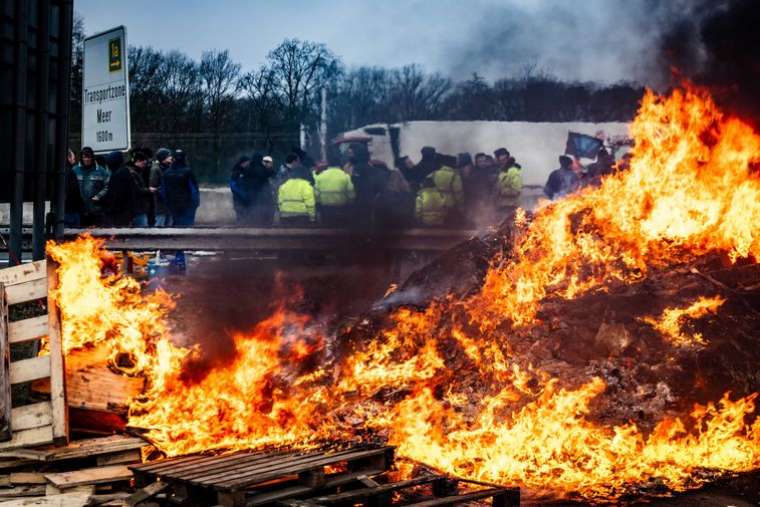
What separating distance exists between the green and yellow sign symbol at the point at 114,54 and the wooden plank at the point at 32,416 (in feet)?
17.3

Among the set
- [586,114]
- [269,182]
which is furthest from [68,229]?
[586,114]

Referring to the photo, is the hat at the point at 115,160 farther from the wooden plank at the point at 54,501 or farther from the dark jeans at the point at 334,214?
the wooden plank at the point at 54,501

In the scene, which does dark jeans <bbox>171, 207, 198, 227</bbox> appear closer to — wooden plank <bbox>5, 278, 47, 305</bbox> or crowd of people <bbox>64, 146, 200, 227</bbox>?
crowd of people <bbox>64, 146, 200, 227</bbox>

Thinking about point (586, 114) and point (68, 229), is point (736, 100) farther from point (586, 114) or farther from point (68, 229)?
point (586, 114)

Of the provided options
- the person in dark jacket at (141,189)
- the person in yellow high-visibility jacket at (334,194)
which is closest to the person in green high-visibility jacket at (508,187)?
the person in yellow high-visibility jacket at (334,194)

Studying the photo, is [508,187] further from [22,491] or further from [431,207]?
[22,491]

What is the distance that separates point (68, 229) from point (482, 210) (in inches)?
235

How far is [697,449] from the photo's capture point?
6.44 m

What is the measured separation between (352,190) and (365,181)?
10.4 inches

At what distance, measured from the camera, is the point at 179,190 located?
14469mm

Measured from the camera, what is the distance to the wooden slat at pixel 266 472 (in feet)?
17.1

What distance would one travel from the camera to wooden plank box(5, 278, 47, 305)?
6.56 meters

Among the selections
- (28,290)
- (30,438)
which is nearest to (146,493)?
(30,438)

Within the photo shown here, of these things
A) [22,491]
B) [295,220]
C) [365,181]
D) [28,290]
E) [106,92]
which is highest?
[106,92]
